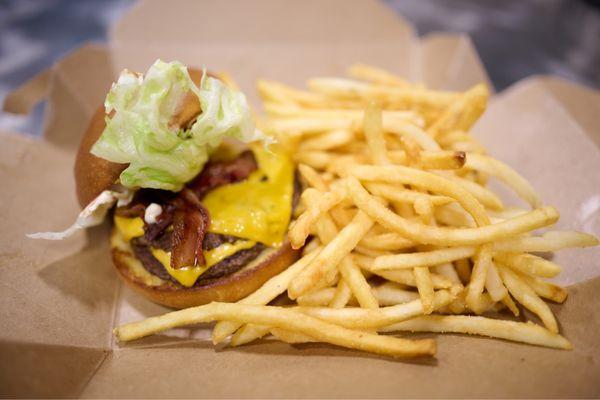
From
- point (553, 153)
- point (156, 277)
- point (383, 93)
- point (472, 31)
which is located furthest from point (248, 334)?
point (472, 31)

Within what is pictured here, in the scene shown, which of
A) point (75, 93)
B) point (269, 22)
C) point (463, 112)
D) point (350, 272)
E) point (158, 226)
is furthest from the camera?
point (269, 22)

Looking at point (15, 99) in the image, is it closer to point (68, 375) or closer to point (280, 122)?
point (280, 122)

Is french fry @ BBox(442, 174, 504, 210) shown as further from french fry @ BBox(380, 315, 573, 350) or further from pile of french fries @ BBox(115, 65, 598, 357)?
french fry @ BBox(380, 315, 573, 350)

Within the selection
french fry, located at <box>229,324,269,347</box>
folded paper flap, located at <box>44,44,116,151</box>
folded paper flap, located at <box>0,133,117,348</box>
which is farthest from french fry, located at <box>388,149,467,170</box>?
folded paper flap, located at <box>44,44,116,151</box>

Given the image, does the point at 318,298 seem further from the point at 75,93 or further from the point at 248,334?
the point at 75,93

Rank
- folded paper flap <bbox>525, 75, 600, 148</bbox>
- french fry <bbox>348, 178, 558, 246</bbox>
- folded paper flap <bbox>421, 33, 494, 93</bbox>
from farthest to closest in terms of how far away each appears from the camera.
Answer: folded paper flap <bbox>421, 33, 494, 93</bbox> < folded paper flap <bbox>525, 75, 600, 148</bbox> < french fry <bbox>348, 178, 558, 246</bbox>

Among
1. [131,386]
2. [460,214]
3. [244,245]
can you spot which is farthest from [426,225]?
[131,386]
